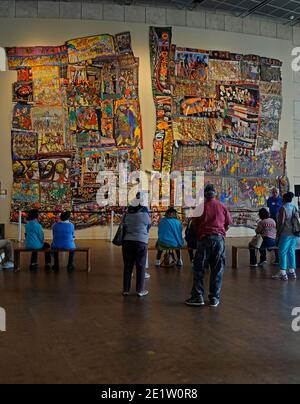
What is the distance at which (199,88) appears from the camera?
60.1ft

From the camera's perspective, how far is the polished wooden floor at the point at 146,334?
12.9 feet

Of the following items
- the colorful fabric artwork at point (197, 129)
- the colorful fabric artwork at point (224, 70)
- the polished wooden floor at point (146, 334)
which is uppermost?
the colorful fabric artwork at point (224, 70)

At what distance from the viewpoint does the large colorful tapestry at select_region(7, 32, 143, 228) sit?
1702 centimetres

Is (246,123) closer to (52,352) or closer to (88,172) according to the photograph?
(88,172)

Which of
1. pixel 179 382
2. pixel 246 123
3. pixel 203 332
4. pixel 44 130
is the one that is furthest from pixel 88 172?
pixel 179 382

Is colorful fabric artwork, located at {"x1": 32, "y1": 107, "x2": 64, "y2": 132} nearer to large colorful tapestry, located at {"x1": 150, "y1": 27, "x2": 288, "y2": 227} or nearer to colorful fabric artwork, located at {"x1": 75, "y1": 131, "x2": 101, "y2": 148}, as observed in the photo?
colorful fabric artwork, located at {"x1": 75, "y1": 131, "x2": 101, "y2": 148}

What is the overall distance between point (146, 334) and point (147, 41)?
14.6 m

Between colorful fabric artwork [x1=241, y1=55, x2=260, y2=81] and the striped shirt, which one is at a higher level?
colorful fabric artwork [x1=241, y1=55, x2=260, y2=81]

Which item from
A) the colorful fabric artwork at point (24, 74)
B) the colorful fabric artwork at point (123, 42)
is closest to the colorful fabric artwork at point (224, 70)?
the colorful fabric artwork at point (123, 42)

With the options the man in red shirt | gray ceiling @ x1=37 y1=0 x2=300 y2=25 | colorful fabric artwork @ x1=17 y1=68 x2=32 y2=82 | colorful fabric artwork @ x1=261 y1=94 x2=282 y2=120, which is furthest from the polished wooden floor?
gray ceiling @ x1=37 y1=0 x2=300 y2=25

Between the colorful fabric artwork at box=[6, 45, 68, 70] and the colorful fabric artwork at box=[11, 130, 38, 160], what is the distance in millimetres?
2391

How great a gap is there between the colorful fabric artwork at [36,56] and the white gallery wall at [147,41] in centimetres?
23

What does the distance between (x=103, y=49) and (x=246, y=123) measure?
6.27 meters

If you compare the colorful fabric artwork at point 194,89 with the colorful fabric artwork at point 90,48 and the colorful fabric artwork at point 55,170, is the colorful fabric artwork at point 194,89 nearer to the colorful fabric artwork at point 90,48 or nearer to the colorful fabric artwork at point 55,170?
the colorful fabric artwork at point 90,48
